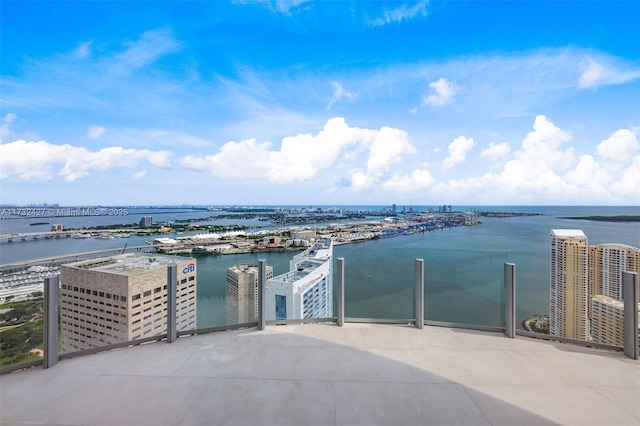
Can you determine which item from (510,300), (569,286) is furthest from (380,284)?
(569,286)

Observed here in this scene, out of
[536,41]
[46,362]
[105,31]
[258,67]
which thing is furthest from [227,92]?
[46,362]

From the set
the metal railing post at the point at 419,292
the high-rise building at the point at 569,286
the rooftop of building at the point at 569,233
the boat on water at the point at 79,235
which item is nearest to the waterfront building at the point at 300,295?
the metal railing post at the point at 419,292

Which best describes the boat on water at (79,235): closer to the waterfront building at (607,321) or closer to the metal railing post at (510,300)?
the metal railing post at (510,300)

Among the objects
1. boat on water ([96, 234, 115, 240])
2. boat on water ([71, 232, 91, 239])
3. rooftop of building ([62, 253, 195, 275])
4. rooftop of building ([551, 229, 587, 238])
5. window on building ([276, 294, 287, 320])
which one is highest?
rooftop of building ([551, 229, 587, 238])

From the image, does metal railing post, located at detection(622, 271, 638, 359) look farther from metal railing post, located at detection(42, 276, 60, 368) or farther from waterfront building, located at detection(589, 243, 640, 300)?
metal railing post, located at detection(42, 276, 60, 368)

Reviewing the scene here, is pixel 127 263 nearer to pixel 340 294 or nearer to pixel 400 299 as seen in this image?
pixel 340 294

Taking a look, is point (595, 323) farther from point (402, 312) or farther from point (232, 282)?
point (232, 282)

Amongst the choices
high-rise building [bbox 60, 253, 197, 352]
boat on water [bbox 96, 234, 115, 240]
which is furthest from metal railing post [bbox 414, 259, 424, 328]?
boat on water [bbox 96, 234, 115, 240]
